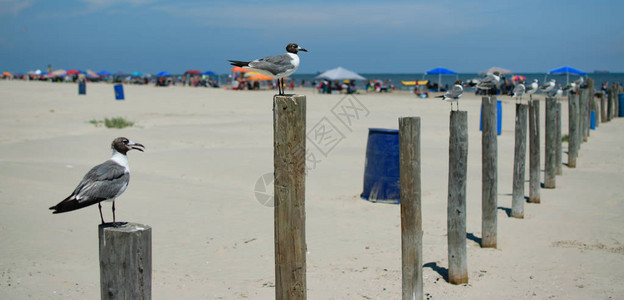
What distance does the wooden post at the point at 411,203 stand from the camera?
4801 mm

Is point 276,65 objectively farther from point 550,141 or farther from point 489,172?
point 550,141

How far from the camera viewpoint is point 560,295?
18.0 ft

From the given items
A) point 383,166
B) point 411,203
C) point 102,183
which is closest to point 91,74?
point 383,166

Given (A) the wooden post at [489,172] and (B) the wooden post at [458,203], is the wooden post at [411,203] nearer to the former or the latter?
(B) the wooden post at [458,203]

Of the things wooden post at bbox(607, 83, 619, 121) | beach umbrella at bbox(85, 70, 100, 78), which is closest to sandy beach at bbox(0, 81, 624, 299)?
wooden post at bbox(607, 83, 619, 121)

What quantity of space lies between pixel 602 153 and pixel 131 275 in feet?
50.9

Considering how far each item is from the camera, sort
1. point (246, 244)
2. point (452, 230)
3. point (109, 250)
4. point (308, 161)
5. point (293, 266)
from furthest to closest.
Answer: point (308, 161), point (246, 244), point (452, 230), point (293, 266), point (109, 250)

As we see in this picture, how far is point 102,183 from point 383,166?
620 centimetres

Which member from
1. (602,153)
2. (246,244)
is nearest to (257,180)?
(246,244)

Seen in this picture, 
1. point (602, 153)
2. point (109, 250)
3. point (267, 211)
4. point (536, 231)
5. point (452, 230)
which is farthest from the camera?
point (602, 153)

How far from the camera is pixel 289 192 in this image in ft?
11.9

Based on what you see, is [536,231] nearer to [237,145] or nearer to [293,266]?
[293,266]

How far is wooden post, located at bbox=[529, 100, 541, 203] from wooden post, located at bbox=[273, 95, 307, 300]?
660cm

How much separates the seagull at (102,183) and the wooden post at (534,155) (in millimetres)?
7421
